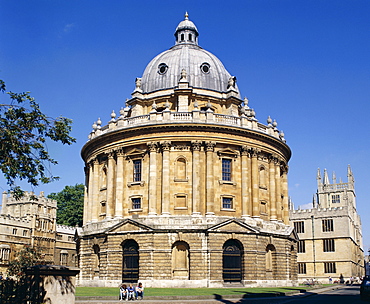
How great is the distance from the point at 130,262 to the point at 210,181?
11458mm

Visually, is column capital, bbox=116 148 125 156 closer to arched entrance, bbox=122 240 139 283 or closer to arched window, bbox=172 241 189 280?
arched entrance, bbox=122 240 139 283

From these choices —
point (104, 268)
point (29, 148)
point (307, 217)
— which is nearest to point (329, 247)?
point (307, 217)

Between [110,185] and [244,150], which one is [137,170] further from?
[244,150]

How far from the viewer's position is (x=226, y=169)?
169ft

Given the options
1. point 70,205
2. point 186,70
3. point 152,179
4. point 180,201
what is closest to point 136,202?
point 152,179

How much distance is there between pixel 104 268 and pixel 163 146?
45.4 ft

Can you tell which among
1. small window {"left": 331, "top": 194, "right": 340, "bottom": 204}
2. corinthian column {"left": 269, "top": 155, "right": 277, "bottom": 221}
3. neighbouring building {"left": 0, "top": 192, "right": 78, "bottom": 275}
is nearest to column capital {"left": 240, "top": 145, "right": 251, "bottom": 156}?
corinthian column {"left": 269, "top": 155, "right": 277, "bottom": 221}

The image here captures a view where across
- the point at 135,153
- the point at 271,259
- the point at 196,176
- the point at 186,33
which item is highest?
the point at 186,33

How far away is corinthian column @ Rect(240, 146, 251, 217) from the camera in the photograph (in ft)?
164

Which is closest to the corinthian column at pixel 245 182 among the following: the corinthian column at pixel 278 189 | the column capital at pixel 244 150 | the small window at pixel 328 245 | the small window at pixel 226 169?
the column capital at pixel 244 150

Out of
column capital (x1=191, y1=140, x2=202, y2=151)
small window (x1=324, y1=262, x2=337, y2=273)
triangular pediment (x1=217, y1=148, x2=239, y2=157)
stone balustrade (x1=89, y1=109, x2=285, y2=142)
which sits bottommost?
small window (x1=324, y1=262, x2=337, y2=273)

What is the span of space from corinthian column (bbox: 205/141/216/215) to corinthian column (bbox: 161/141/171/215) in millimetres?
4005

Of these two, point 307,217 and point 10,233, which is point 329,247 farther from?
point 10,233

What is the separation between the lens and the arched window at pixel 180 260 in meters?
46.6
